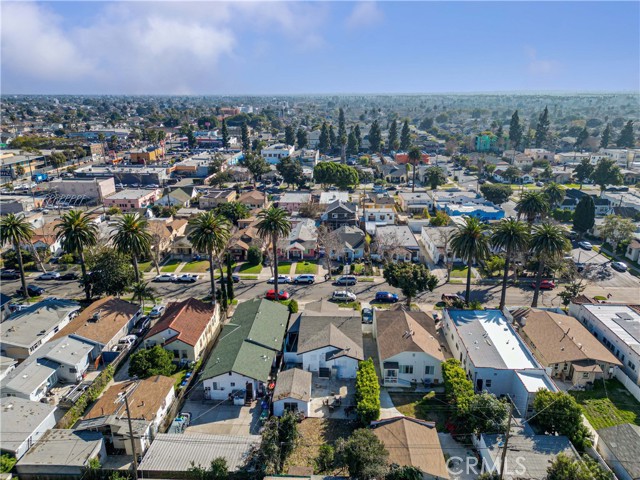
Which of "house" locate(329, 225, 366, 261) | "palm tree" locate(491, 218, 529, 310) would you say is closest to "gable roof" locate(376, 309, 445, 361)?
"palm tree" locate(491, 218, 529, 310)

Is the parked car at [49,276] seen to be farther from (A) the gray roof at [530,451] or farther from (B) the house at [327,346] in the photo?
(A) the gray roof at [530,451]

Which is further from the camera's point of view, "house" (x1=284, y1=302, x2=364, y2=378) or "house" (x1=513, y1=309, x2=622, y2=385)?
"house" (x1=284, y1=302, x2=364, y2=378)

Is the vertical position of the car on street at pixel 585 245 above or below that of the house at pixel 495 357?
below

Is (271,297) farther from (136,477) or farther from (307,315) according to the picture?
(136,477)

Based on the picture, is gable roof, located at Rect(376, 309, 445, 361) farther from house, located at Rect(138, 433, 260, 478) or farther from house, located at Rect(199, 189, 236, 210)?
house, located at Rect(199, 189, 236, 210)

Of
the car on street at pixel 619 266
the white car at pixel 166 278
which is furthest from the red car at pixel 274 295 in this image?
the car on street at pixel 619 266

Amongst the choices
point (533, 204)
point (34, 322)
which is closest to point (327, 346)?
point (34, 322)
